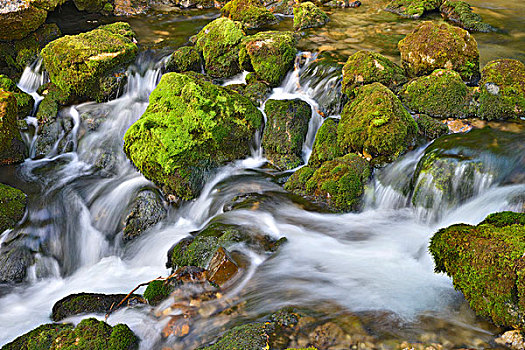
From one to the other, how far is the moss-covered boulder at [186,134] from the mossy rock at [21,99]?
314cm

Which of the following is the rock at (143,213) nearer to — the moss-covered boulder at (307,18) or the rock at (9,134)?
the rock at (9,134)

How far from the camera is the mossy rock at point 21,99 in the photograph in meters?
8.88

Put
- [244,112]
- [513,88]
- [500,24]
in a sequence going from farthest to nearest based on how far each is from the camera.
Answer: [500,24] < [244,112] < [513,88]

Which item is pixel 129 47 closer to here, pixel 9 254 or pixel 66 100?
pixel 66 100

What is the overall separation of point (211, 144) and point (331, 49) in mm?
4751

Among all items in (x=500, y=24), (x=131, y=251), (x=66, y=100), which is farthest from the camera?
(x=500, y=24)

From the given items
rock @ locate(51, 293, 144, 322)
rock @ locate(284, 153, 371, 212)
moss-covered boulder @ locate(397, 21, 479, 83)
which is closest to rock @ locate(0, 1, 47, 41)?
rock @ locate(51, 293, 144, 322)

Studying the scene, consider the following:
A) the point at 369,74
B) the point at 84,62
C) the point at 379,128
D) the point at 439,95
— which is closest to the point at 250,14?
the point at 84,62

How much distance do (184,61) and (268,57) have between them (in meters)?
2.10

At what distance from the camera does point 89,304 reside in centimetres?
477

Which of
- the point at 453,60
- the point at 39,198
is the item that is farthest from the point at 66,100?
the point at 453,60

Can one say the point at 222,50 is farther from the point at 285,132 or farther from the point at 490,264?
the point at 490,264

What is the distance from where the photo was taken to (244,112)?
789 centimetres

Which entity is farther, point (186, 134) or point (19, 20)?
point (19, 20)
